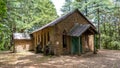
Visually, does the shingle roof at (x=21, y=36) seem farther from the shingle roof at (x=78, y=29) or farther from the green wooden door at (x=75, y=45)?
the green wooden door at (x=75, y=45)

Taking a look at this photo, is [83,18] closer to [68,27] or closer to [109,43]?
[68,27]

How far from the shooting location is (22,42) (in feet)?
91.1

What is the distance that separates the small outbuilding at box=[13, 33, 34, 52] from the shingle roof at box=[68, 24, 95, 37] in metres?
10.6

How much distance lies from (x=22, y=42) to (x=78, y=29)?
11925 millimetres

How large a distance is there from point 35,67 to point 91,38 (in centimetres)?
1218

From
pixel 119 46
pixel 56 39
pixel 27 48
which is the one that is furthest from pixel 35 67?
pixel 119 46

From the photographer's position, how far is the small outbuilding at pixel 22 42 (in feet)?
88.5

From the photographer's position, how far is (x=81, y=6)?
1315 inches

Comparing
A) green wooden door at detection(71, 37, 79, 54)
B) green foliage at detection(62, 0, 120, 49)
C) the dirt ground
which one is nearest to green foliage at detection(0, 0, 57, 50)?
green foliage at detection(62, 0, 120, 49)

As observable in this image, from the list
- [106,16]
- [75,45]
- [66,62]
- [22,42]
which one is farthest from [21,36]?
[106,16]

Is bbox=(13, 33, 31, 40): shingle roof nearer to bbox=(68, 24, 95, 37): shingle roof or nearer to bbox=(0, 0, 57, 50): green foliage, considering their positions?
bbox=(0, 0, 57, 50): green foliage

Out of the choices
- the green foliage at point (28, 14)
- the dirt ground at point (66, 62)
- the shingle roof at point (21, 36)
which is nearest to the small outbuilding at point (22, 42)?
the shingle roof at point (21, 36)

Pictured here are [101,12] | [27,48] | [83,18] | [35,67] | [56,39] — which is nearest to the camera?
[35,67]

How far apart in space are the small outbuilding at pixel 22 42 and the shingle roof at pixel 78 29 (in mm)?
10598
